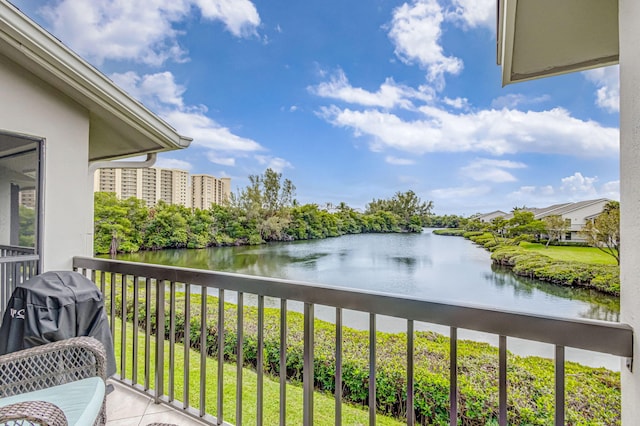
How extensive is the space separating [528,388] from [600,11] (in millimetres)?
4248

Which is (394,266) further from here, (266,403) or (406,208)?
(266,403)

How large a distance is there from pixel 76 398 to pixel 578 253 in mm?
5346

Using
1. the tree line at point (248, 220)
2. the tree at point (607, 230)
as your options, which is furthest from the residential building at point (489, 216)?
the tree at point (607, 230)

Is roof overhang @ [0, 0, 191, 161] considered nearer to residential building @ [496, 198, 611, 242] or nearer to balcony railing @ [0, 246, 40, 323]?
balcony railing @ [0, 246, 40, 323]

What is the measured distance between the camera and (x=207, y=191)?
19.2 m

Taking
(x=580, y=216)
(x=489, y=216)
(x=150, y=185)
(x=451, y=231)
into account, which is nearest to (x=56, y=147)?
(x=580, y=216)

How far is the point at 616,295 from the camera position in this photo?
4023 millimetres

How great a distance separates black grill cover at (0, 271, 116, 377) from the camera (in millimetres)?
1868

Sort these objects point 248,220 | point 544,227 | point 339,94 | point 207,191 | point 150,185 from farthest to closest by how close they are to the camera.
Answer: point 339,94, point 248,220, point 207,191, point 150,185, point 544,227

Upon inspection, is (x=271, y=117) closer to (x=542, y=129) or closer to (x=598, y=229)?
(x=542, y=129)

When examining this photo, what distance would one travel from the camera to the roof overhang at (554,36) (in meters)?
1.53

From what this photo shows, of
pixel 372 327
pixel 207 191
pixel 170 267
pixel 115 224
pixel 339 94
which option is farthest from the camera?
pixel 339 94

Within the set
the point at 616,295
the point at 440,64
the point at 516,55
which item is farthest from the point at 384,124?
the point at 516,55

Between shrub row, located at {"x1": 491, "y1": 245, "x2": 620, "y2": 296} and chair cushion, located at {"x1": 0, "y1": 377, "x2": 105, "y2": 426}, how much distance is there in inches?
182
